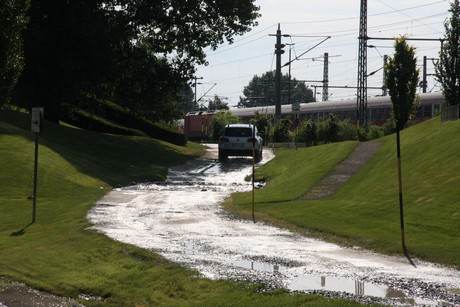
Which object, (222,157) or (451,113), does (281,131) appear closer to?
(222,157)

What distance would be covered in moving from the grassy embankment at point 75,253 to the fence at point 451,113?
1400 centimetres

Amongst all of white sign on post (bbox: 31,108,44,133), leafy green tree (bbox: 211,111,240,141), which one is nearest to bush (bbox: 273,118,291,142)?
leafy green tree (bbox: 211,111,240,141)

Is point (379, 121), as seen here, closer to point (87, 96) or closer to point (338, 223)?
point (87, 96)

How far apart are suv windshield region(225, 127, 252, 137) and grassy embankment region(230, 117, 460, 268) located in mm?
13140

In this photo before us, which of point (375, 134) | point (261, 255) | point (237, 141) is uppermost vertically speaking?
point (375, 134)

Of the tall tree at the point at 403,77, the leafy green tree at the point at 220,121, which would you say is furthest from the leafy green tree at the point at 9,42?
the leafy green tree at the point at 220,121

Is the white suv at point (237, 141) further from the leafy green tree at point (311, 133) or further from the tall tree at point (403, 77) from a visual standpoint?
the leafy green tree at point (311, 133)

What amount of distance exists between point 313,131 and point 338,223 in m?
42.9

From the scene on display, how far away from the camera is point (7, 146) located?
35.7 metres

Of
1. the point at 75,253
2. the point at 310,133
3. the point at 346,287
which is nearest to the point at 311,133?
the point at 310,133

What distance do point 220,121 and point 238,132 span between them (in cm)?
4187

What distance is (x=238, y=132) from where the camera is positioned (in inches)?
1933

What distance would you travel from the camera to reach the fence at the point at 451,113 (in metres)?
33.3

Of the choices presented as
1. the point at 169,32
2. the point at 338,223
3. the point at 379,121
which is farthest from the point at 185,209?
the point at 379,121
